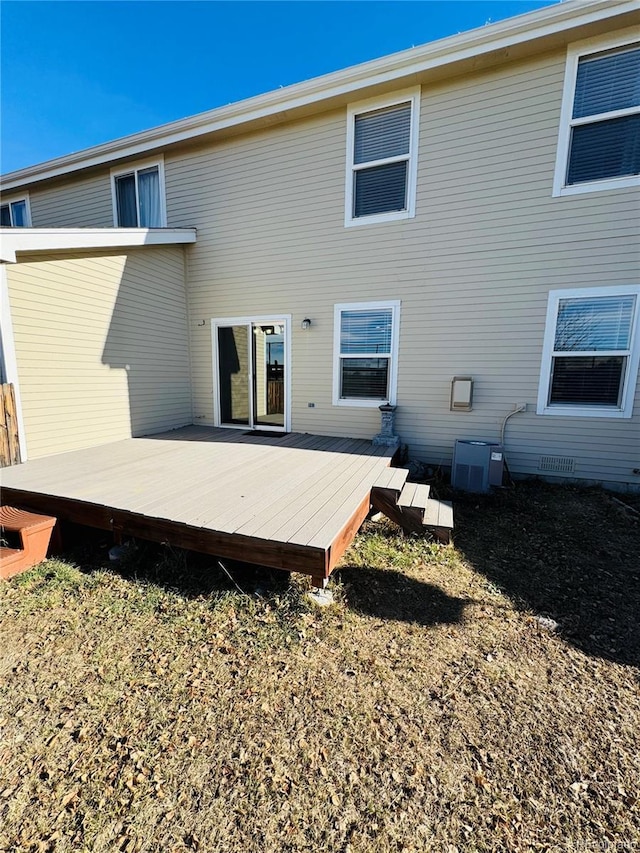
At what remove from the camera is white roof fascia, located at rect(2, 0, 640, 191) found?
400 cm

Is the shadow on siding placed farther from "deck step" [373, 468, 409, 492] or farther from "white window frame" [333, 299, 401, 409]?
"deck step" [373, 468, 409, 492]

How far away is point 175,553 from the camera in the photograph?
324 cm

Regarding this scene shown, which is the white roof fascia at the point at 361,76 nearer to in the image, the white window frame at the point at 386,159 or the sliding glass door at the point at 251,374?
the white window frame at the point at 386,159

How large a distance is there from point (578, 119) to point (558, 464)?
166 inches

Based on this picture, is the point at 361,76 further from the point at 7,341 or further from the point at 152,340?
the point at 7,341

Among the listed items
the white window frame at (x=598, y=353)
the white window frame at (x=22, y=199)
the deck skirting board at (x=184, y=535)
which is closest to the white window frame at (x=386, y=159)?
the white window frame at (x=598, y=353)

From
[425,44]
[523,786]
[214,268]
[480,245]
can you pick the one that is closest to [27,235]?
[214,268]

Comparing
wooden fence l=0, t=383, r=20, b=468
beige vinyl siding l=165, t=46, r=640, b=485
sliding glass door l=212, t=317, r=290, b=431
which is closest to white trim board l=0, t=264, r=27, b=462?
wooden fence l=0, t=383, r=20, b=468

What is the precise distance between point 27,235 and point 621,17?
6.93 metres

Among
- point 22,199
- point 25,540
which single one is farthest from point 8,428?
point 22,199

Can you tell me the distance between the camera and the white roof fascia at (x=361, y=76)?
158 inches

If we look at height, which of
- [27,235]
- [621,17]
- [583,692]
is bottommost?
[583,692]

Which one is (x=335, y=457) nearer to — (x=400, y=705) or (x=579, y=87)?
(x=400, y=705)

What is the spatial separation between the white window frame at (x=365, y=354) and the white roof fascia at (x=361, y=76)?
275cm
